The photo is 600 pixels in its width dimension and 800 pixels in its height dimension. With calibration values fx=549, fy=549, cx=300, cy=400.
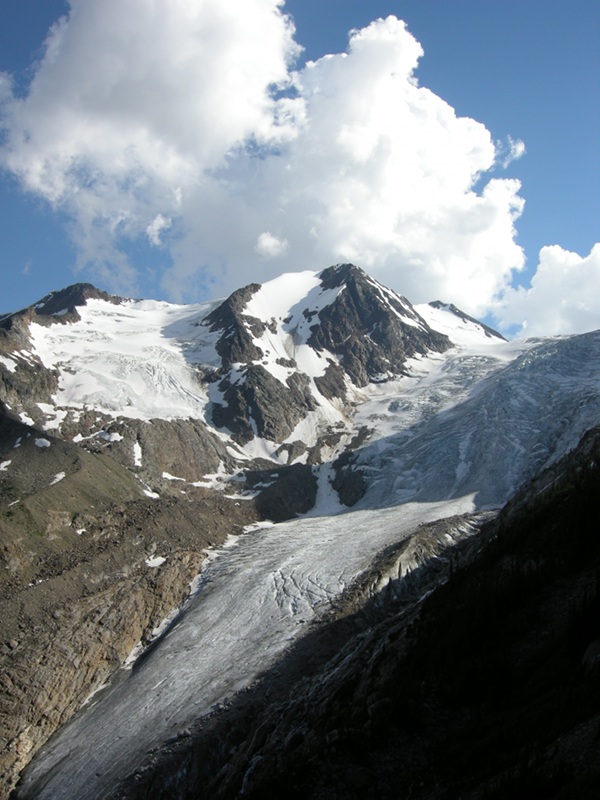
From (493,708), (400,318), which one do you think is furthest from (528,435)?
(400,318)

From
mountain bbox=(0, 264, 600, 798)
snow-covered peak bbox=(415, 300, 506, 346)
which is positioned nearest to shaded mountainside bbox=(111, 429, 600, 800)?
mountain bbox=(0, 264, 600, 798)

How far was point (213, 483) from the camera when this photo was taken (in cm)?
7912

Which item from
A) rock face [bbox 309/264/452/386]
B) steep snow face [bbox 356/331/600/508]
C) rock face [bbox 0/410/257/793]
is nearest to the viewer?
rock face [bbox 0/410/257/793]

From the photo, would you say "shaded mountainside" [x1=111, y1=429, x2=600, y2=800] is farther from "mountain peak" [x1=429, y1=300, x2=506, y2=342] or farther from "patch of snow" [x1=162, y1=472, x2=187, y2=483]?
"mountain peak" [x1=429, y1=300, x2=506, y2=342]

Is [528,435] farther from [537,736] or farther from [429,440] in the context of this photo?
[537,736]

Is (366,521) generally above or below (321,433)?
below

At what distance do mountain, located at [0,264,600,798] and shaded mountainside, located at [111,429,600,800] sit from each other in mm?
5678

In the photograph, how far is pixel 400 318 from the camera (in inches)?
6019

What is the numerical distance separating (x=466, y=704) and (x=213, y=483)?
67353 millimetres

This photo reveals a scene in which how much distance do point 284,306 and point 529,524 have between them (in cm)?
12960

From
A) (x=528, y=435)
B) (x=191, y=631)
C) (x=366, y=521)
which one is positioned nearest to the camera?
(x=191, y=631)

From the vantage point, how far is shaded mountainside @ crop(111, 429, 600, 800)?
9672 millimetres

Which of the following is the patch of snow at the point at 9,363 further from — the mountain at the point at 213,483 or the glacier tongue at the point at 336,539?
the glacier tongue at the point at 336,539

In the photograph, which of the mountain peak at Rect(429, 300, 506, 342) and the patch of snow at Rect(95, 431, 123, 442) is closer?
the patch of snow at Rect(95, 431, 123, 442)
